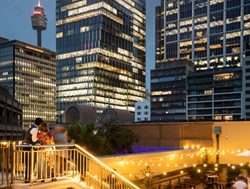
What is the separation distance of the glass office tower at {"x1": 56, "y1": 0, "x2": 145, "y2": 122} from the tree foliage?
104m

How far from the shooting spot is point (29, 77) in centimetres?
14738

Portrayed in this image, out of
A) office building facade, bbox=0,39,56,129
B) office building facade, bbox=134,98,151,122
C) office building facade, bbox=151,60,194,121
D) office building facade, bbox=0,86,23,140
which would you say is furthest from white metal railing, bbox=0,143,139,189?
office building facade, bbox=0,39,56,129

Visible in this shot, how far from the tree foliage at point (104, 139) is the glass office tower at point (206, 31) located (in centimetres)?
10033

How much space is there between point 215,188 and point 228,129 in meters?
6.49

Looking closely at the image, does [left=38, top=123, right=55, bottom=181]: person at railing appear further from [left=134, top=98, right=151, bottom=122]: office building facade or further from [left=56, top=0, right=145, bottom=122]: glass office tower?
[left=134, top=98, right=151, bottom=122]: office building facade

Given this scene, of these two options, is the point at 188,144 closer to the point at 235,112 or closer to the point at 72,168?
the point at 72,168

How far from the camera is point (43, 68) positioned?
154 m

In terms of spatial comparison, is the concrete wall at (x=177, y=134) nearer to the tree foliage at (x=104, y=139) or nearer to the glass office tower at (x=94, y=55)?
the tree foliage at (x=104, y=139)

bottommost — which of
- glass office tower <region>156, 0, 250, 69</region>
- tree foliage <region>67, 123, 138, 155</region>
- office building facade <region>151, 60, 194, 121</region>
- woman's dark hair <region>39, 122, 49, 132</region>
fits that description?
tree foliage <region>67, 123, 138, 155</region>

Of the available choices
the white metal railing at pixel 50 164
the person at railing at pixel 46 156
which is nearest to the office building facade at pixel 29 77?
the white metal railing at pixel 50 164

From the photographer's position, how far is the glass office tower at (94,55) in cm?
14162

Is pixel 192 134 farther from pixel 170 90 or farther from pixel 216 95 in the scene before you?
pixel 170 90

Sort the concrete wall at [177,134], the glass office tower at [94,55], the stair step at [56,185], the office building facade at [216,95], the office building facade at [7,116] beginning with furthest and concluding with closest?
the glass office tower at [94,55] → the office building facade at [216,95] → the office building facade at [7,116] → the concrete wall at [177,134] → the stair step at [56,185]

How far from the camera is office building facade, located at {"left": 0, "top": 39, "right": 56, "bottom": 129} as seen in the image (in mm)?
142500
